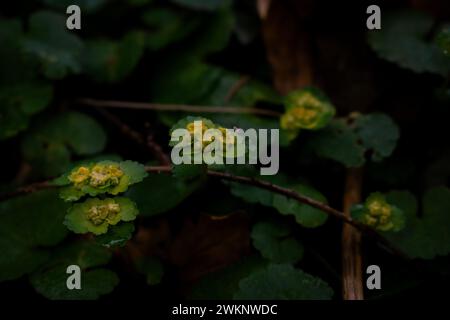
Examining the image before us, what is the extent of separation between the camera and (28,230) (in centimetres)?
104

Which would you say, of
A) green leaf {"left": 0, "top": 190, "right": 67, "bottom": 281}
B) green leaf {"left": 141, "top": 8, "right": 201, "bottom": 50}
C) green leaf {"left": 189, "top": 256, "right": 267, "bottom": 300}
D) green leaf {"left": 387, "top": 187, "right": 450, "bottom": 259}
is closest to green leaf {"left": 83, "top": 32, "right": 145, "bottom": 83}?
green leaf {"left": 141, "top": 8, "right": 201, "bottom": 50}

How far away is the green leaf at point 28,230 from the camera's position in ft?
3.20

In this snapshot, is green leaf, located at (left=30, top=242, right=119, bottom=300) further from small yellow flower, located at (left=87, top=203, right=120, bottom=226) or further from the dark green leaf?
the dark green leaf

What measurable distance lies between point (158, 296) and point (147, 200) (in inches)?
7.9

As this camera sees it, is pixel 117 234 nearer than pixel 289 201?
Yes

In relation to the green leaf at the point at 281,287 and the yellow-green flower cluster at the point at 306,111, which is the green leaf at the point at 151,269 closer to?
the green leaf at the point at 281,287

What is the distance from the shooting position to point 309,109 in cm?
113

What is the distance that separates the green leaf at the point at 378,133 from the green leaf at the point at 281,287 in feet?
1.22

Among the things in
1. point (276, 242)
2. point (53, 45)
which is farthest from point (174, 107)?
point (276, 242)

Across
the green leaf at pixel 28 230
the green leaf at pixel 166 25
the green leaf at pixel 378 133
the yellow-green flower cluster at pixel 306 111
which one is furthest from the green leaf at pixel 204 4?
the green leaf at pixel 28 230

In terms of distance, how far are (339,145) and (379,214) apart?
9.2 inches

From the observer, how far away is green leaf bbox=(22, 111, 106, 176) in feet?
3.91

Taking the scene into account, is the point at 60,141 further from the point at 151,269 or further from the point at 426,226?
the point at 426,226

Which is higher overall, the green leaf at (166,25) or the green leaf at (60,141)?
the green leaf at (166,25)
